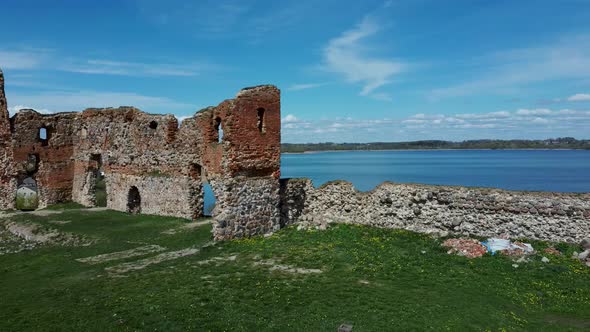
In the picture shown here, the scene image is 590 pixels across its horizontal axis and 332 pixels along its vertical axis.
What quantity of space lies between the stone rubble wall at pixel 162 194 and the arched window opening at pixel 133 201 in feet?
0.55

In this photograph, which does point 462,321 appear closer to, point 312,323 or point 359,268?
point 312,323

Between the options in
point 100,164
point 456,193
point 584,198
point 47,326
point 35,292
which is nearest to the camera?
point 47,326

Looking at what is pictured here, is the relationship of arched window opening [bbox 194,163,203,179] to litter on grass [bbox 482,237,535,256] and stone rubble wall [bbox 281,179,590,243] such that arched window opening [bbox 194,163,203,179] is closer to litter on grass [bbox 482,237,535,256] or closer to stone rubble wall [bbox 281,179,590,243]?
stone rubble wall [bbox 281,179,590,243]

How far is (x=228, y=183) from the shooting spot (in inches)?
642

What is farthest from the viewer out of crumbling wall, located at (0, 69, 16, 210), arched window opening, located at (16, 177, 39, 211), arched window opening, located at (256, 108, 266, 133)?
arched window opening, located at (16, 177, 39, 211)

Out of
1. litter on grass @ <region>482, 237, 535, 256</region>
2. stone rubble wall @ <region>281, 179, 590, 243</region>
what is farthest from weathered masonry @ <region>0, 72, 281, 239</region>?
litter on grass @ <region>482, 237, 535, 256</region>

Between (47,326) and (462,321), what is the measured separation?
7.74m

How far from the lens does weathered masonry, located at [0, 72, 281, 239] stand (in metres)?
16.6

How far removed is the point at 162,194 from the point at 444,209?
43.3 ft

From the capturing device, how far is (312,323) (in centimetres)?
890

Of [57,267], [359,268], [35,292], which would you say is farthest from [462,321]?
[57,267]

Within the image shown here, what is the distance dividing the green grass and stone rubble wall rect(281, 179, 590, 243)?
747mm

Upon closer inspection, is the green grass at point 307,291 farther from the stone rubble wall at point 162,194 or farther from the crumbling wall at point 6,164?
the crumbling wall at point 6,164

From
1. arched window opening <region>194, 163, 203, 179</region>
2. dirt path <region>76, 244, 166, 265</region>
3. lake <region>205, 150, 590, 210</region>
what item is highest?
arched window opening <region>194, 163, 203, 179</region>
